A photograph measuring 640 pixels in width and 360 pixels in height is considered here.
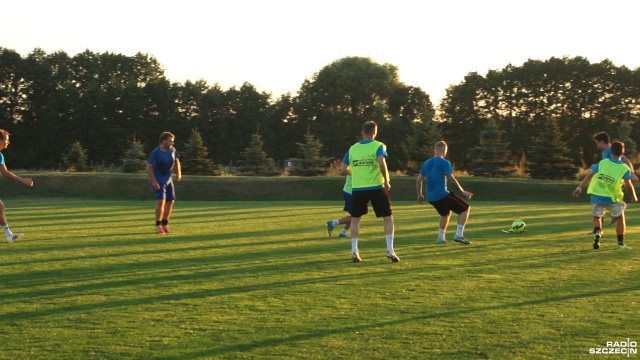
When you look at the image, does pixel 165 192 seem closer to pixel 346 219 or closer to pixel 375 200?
pixel 346 219

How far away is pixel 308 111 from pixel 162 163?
6212 cm

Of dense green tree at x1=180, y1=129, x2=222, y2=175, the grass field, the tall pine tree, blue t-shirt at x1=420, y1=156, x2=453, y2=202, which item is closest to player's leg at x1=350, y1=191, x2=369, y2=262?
the grass field

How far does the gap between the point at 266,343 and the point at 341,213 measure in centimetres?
1786

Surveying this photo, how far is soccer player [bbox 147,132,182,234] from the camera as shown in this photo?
51.3 ft

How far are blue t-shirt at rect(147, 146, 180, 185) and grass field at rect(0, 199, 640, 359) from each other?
56.4 inches

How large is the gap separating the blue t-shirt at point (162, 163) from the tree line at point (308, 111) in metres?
32.7

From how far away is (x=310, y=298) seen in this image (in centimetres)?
798

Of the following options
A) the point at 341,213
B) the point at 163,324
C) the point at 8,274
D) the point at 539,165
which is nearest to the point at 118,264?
the point at 8,274

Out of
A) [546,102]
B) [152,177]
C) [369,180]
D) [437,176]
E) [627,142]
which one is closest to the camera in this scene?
[369,180]

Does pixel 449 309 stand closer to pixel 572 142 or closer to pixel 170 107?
pixel 572 142

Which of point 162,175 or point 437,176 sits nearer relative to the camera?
point 437,176

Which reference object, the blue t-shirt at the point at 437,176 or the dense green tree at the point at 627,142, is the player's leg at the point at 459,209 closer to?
the blue t-shirt at the point at 437,176

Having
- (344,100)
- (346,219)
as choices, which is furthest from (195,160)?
(346,219)

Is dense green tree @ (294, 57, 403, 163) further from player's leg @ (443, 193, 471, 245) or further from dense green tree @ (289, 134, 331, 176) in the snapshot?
player's leg @ (443, 193, 471, 245)
